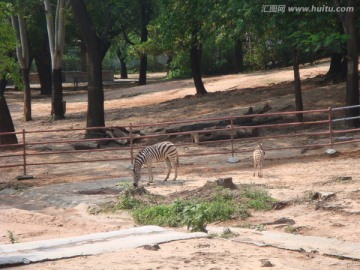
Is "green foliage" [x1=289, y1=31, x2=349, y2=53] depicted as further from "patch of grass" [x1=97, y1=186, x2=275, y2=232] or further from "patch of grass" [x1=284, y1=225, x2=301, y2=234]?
"patch of grass" [x1=284, y1=225, x2=301, y2=234]

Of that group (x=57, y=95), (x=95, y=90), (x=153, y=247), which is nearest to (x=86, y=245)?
(x=153, y=247)

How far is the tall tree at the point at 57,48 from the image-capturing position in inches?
1375

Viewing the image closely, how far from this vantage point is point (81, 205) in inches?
664

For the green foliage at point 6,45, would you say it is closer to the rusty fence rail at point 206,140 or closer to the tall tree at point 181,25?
the rusty fence rail at point 206,140

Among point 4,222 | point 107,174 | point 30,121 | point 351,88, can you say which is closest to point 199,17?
point 351,88

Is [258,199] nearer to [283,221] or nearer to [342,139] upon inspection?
[283,221]

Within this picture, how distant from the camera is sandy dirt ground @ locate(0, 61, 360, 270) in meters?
10.3

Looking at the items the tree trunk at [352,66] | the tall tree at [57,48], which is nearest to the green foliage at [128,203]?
the tree trunk at [352,66]

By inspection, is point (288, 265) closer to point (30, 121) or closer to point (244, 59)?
point (30, 121)

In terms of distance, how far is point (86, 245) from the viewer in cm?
→ 1109

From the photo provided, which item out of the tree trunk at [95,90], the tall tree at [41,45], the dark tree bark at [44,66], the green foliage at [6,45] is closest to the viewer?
the green foliage at [6,45]

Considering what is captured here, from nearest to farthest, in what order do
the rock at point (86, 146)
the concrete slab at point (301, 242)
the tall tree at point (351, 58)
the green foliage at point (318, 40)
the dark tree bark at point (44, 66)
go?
1. the concrete slab at point (301, 242)
2. the green foliage at point (318, 40)
3. the tall tree at point (351, 58)
4. the rock at point (86, 146)
5. the dark tree bark at point (44, 66)

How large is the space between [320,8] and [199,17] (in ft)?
16.2

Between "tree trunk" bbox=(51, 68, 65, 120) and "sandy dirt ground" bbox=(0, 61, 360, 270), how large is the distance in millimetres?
580
